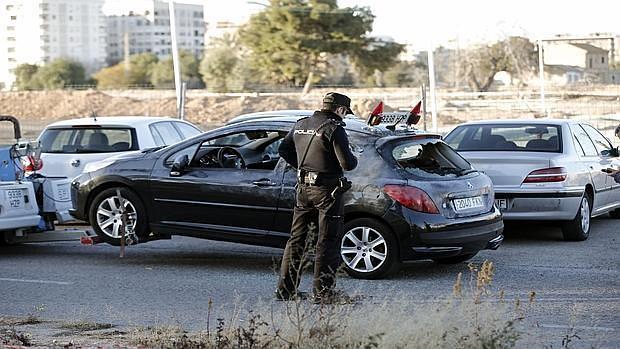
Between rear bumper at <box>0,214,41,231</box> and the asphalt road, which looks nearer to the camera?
the asphalt road

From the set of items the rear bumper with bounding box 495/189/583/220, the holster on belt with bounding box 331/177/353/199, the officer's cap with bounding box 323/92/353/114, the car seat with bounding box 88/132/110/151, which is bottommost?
the rear bumper with bounding box 495/189/583/220

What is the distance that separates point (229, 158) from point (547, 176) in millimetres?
3969

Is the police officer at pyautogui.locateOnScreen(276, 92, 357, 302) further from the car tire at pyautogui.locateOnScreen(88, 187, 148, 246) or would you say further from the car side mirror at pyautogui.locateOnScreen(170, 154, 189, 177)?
the car tire at pyautogui.locateOnScreen(88, 187, 148, 246)

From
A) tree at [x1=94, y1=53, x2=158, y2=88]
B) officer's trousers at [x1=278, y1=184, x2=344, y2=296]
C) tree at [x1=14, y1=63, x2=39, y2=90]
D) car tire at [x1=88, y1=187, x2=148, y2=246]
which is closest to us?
officer's trousers at [x1=278, y1=184, x2=344, y2=296]

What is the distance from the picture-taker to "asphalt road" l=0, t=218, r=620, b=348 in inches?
333

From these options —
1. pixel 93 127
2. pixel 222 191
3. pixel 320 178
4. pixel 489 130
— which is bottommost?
pixel 222 191

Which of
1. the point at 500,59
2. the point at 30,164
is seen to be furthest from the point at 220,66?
the point at 30,164

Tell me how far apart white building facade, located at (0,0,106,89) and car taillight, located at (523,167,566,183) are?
12933 centimetres

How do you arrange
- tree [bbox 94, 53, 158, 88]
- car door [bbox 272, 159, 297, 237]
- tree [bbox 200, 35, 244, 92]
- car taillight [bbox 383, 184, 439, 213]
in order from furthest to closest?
tree [bbox 94, 53, 158, 88] → tree [bbox 200, 35, 244, 92] → car door [bbox 272, 159, 297, 237] → car taillight [bbox 383, 184, 439, 213]

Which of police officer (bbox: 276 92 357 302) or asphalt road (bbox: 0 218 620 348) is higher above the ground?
police officer (bbox: 276 92 357 302)

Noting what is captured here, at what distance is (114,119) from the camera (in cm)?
1580

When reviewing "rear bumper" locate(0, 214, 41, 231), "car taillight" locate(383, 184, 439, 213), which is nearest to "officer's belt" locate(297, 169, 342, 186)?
"car taillight" locate(383, 184, 439, 213)

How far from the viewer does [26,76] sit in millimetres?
106062

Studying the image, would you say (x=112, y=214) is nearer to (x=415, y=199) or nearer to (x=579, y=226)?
(x=415, y=199)
